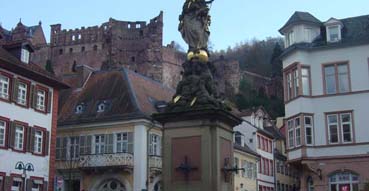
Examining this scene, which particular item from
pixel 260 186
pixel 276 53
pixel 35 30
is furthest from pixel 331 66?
pixel 35 30

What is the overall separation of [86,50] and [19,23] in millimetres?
11801

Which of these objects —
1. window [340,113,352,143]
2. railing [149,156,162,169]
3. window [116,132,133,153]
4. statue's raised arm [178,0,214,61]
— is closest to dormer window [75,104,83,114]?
window [116,132,133,153]

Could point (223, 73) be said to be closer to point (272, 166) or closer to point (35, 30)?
point (35, 30)

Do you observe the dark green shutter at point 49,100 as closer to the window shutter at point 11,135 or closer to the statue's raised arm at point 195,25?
the window shutter at point 11,135

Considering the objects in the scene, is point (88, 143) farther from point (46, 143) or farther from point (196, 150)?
point (196, 150)

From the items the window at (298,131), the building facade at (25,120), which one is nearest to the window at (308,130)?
the window at (298,131)

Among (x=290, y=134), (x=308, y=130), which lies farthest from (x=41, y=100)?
(x=308, y=130)

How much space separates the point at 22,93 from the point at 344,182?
17.9 m

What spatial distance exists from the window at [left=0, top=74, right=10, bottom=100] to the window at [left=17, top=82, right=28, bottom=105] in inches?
37.7

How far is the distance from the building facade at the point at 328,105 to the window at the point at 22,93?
581 inches

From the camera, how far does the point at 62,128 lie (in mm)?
39844

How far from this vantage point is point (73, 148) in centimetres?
3934

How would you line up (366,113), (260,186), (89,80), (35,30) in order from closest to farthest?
1. (366,113)
2. (89,80)
3. (260,186)
4. (35,30)

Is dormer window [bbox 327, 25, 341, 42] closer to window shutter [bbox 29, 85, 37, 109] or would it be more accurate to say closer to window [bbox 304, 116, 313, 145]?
window [bbox 304, 116, 313, 145]
